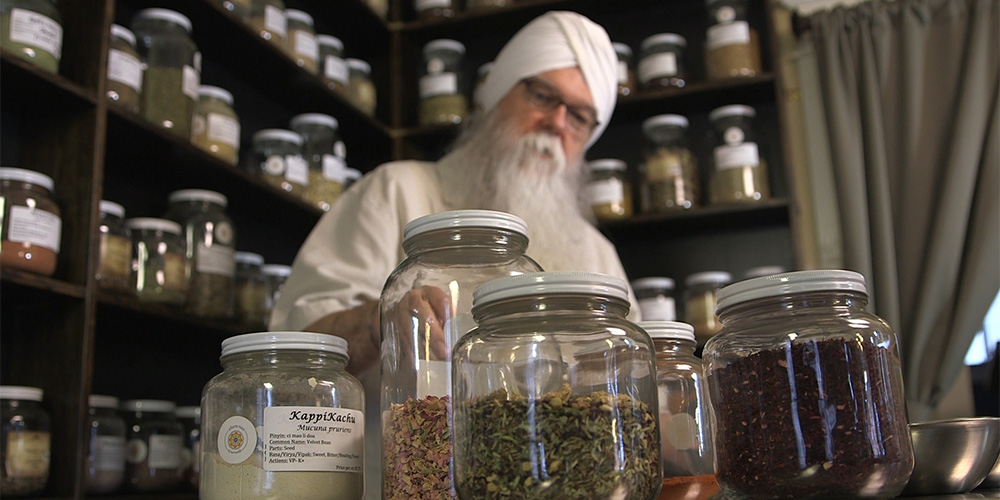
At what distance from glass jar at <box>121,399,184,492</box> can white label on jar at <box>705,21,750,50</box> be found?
1.58 metres

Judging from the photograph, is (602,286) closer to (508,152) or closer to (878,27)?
(508,152)

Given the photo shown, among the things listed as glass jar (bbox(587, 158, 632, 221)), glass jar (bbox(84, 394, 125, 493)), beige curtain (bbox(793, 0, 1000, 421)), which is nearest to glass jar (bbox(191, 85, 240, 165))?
glass jar (bbox(84, 394, 125, 493))

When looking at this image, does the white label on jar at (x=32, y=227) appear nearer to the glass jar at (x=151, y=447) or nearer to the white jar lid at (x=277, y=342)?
the glass jar at (x=151, y=447)

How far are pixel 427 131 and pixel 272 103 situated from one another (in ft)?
1.44

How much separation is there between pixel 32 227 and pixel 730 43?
167cm

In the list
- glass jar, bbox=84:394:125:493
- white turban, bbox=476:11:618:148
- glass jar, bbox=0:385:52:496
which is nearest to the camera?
glass jar, bbox=0:385:52:496

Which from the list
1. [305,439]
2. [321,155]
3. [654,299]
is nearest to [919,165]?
[654,299]

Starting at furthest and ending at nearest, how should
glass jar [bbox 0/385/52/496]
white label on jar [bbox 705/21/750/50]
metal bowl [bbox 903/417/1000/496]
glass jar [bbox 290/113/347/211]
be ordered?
1. white label on jar [bbox 705/21/750/50]
2. glass jar [bbox 290/113/347/211]
3. glass jar [bbox 0/385/52/496]
4. metal bowl [bbox 903/417/1000/496]

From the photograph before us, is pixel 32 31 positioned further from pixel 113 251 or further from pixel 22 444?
pixel 22 444

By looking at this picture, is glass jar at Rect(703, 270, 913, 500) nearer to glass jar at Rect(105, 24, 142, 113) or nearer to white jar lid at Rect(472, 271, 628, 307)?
white jar lid at Rect(472, 271, 628, 307)

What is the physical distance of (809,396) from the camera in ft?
1.55

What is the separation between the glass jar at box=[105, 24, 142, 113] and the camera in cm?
157

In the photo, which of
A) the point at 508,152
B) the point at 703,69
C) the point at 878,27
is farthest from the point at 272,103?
the point at 878,27

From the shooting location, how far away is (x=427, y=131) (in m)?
2.49
